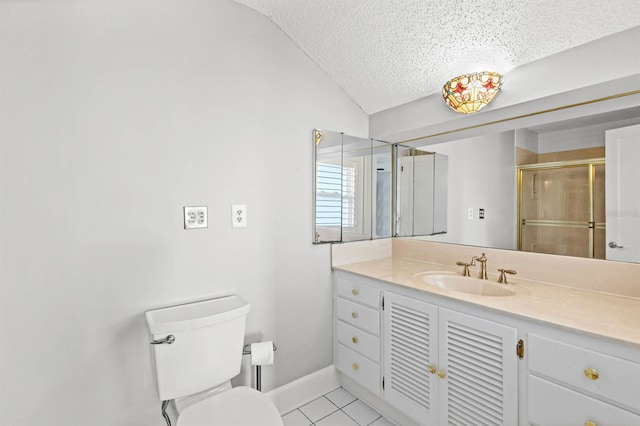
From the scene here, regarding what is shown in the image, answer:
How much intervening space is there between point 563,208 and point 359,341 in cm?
138

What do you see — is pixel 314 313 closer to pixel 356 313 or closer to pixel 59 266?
pixel 356 313

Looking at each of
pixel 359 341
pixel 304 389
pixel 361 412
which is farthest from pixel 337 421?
pixel 359 341

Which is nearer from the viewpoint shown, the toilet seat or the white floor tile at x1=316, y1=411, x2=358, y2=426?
the toilet seat

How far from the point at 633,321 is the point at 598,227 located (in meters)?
0.56

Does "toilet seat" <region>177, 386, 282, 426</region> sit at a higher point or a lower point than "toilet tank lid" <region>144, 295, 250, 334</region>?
lower

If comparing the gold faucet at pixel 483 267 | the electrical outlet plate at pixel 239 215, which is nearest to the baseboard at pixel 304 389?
the electrical outlet plate at pixel 239 215

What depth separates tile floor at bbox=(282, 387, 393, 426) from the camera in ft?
5.77

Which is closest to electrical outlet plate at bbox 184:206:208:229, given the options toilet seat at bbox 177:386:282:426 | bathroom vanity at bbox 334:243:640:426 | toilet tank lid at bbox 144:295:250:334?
toilet tank lid at bbox 144:295:250:334

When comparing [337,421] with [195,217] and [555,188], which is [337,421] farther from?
[555,188]

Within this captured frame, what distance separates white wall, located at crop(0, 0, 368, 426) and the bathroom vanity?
1.64 ft

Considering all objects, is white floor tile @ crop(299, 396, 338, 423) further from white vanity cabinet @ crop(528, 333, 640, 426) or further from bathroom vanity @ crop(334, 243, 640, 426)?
white vanity cabinet @ crop(528, 333, 640, 426)

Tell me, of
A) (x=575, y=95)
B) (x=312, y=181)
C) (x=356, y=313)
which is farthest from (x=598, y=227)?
(x=312, y=181)

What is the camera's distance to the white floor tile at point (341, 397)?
1.95m

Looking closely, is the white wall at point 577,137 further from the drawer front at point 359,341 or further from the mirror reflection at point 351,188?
the drawer front at point 359,341
